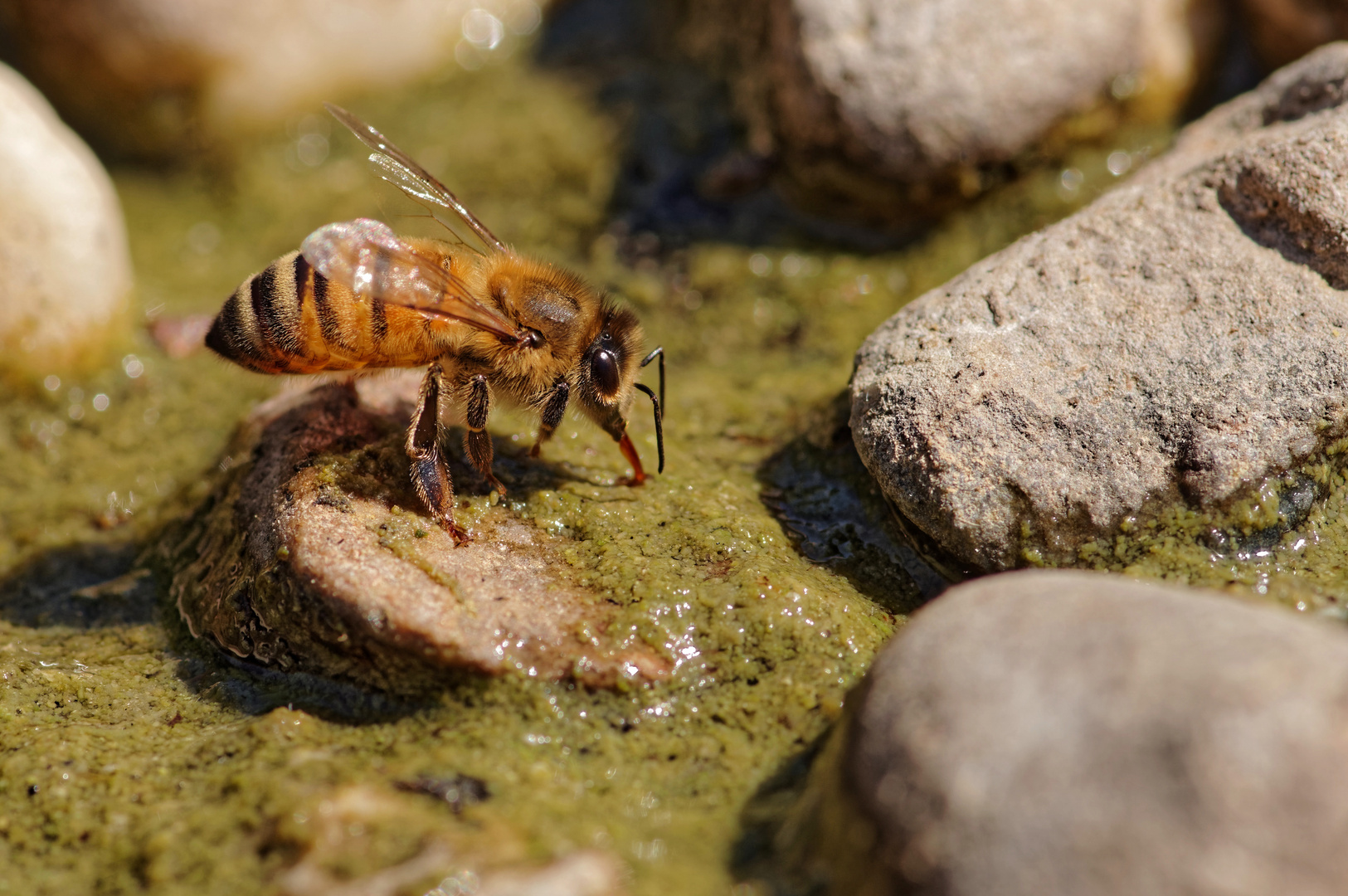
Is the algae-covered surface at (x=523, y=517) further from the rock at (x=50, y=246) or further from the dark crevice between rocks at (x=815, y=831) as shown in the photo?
the rock at (x=50, y=246)

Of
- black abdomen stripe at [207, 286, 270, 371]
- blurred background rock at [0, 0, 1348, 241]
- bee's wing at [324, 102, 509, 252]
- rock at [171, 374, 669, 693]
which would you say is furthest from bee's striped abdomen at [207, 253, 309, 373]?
blurred background rock at [0, 0, 1348, 241]

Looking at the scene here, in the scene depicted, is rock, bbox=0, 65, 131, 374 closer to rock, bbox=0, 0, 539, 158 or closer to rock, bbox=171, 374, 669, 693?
rock, bbox=0, 0, 539, 158

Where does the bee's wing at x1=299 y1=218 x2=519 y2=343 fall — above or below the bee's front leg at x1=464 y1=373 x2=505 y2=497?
above

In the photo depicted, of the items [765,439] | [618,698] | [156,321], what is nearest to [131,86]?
[156,321]

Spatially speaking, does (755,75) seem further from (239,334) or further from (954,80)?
(239,334)

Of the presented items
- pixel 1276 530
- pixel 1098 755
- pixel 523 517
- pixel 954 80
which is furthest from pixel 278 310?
pixel 1276 530

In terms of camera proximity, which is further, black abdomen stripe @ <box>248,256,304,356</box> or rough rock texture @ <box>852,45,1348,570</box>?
black abdomen stripe @ <box>248,256,304,356</box>

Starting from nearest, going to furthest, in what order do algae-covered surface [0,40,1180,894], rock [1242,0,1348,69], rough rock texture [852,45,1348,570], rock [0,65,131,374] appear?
1. algae-covered surface [0,40,1180,894]
2. rough rock texture [852,45,1348,570]
3. rock [0,65,131,374]
4. rock [1242,0,1348,69]
